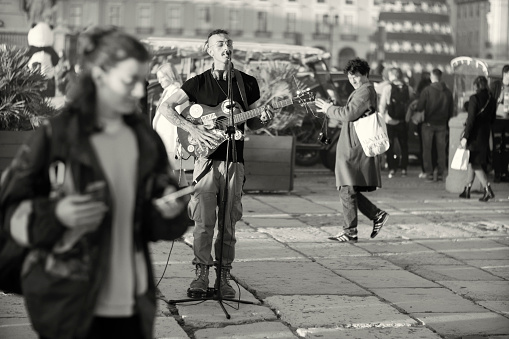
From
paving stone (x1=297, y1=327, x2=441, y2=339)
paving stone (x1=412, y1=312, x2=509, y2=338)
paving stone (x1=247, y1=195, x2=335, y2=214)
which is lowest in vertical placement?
paving stone (x1=247, y1=195, x2=335, y2=214)

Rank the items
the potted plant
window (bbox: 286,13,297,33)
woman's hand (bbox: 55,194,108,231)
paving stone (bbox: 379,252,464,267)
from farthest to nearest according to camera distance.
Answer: window (bbox: 286,13,297,33) → the potted plant → paving stone (bbox: 379,252,464,267) → woman's hand (bbox: 55,194,108,231)

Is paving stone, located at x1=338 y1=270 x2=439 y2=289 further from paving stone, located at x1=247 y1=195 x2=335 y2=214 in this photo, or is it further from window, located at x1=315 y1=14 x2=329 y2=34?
window, located at x1=315 y1=14 x2=329 y2=34

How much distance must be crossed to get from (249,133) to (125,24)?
9244 centimetres

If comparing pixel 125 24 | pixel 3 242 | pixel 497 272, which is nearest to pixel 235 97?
pixel 497 272

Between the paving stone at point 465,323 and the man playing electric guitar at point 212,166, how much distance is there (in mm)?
1352

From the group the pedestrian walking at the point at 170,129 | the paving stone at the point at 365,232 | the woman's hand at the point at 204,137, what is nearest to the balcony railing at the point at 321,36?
the pedestrian walking at the point at 170,129

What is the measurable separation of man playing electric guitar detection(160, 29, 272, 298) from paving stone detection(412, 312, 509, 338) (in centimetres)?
135

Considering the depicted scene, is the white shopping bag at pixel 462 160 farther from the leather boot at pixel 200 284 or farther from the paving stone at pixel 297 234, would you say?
the leather boot at pixel 200 284

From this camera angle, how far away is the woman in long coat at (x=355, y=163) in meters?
9.73

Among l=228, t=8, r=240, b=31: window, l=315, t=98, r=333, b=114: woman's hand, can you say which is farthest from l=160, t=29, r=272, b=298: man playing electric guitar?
l=228, t=8, r=240, b=31: window

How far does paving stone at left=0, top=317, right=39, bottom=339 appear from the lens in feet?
19.6

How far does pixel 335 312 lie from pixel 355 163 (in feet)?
10.9

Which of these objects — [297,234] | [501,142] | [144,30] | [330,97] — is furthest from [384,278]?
[144,30]

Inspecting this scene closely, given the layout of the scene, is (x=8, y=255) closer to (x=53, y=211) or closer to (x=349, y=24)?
(x=53, y=211)
